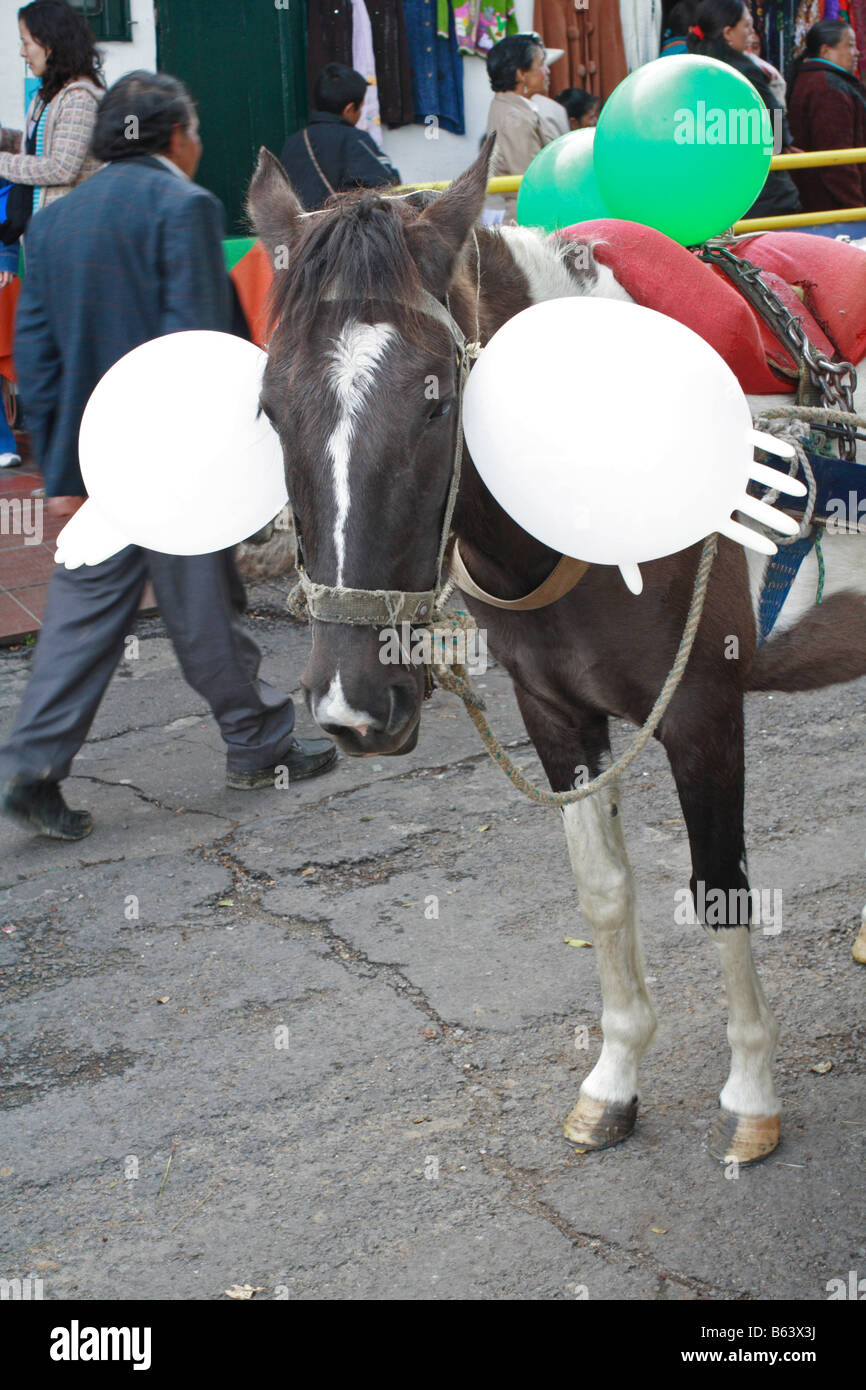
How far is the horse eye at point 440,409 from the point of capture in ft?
6.12

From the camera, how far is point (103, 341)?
13.9 feet

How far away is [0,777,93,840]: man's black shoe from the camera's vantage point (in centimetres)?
414

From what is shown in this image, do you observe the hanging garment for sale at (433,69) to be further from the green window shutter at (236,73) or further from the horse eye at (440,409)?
the horse eye at (440,409)

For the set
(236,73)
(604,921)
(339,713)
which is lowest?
(604,921)

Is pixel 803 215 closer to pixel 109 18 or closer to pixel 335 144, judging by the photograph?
pixel 335 144

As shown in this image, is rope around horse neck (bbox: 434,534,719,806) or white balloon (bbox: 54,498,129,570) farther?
white balloon (bbox: 54,498,129,570)

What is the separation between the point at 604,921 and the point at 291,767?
200cm

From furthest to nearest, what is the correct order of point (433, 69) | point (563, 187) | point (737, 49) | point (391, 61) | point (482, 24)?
point (482, 24) < point (433, 69) < point (391, 61) < point (737, 49) < point (563, 187)

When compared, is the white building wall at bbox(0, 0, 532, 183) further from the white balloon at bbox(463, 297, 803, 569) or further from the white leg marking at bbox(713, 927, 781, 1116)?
the white leg marking at bbox(713, 927, 781, 1116)

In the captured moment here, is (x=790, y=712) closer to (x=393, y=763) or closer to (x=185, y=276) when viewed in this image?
(x=393, y=763)

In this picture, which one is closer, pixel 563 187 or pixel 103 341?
pixel 563 187

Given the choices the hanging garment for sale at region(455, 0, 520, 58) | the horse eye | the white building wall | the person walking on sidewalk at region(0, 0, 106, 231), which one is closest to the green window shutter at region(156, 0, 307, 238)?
the white building wall

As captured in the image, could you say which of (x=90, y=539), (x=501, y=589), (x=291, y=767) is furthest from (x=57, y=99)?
(x=501, y=589)
